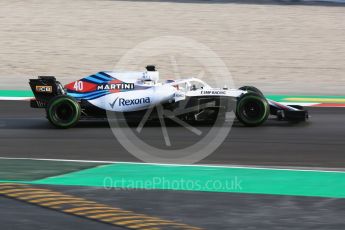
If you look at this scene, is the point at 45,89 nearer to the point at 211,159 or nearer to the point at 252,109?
the point at 252,109

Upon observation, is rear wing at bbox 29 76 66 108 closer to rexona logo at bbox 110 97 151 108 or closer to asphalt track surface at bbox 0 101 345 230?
asphalt track surface at bbox 0 101 345 230

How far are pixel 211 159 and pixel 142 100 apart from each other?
262 cm

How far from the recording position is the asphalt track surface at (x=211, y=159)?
297 inches

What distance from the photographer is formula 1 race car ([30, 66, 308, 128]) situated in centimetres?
1325

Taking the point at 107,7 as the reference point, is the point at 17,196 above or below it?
below

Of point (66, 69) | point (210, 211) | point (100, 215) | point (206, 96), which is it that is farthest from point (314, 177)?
point (66, 69)

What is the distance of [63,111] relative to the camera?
13320mm

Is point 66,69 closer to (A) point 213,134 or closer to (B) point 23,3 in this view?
(B) point 23,3

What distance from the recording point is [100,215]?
7758 mm

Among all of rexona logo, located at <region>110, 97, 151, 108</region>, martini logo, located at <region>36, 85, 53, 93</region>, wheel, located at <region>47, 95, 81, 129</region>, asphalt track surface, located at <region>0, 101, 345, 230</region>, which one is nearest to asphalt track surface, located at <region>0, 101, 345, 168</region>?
asphalt track surface, located at <region>0, 101, 345, 230</region>

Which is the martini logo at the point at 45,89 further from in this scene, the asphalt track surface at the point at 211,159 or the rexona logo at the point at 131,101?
the rexona logo at the point at 131,101

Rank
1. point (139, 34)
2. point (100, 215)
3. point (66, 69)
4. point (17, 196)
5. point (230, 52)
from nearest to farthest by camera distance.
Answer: point (100, 215) < point (17, 196) < point (66, 69) < point (230, 52) < point (139, 34)

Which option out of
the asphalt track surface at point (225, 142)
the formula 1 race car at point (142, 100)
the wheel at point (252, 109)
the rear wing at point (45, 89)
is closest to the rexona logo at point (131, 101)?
the formula 1 race car at point (142, 100)

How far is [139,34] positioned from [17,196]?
1815 cm
